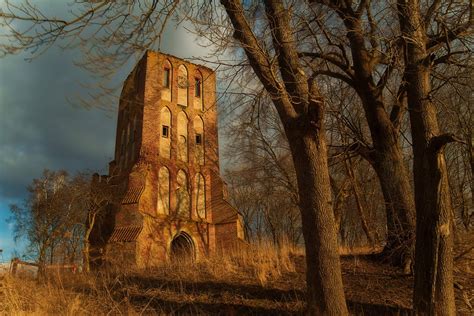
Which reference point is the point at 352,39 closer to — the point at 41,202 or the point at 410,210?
the point at 410,210

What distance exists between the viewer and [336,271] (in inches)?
172

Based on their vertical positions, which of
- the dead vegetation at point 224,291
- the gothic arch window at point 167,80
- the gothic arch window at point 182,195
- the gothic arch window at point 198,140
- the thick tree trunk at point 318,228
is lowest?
the dead vegetation at point 224,291

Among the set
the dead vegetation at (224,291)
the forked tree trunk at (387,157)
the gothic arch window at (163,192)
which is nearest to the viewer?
the dead vegetation at (224,291)

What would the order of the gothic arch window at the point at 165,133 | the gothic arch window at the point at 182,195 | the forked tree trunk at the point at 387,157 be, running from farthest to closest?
the gothic arch window at the point at 165,133, the gothic arch window at the point at 182,195, the forked tree trunk at the point at 387,157

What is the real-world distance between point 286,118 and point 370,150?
3822 millimetres

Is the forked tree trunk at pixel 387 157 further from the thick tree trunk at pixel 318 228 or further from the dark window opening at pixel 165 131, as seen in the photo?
the dark window opening at pixel 165 131

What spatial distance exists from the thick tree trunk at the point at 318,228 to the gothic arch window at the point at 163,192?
16.9 m

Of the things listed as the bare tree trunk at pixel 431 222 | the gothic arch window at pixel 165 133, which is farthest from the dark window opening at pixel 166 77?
the bare tree trunk at pixel 431 222

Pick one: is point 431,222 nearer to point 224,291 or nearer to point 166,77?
point 224,291

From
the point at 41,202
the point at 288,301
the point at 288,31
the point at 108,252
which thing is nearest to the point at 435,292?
the point at 288,301

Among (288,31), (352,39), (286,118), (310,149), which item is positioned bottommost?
(310,149)

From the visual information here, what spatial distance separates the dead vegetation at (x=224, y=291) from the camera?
5.51 metres

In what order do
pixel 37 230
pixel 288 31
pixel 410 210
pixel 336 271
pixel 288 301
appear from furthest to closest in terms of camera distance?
pixel 37 230 < pixel 410 210 < pixel 288 301 < pixel 288 31 < pixel 336 271

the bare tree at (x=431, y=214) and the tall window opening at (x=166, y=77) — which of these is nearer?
the bare tree at (x=431, y=214)
